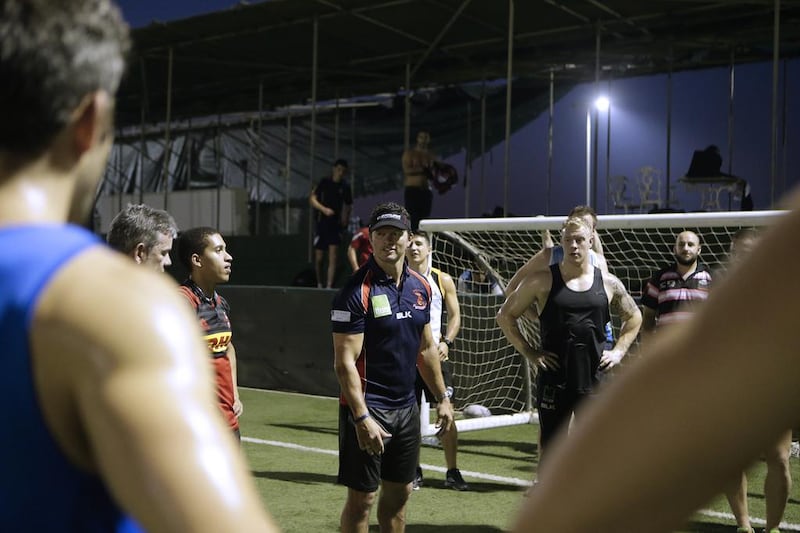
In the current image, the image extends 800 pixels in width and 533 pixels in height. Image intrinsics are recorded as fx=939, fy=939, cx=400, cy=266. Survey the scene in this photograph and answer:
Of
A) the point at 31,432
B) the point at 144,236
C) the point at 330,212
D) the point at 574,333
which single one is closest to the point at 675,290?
the point at 574,333

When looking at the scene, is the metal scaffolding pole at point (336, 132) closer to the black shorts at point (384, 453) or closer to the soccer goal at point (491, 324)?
the soccer goal at point (491, 324)

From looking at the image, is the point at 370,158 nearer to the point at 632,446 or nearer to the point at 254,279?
the point at 254,279

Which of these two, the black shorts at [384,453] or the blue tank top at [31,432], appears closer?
the blue tank top at [31,432]

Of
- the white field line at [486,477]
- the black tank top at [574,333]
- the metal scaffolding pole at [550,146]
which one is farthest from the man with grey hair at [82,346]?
the metal scaffolding pole at [550,146]

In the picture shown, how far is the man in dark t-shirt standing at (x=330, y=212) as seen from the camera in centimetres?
1653

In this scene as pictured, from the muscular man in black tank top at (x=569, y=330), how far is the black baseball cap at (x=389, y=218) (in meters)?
1.50

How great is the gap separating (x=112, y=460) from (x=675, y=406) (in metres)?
0.58

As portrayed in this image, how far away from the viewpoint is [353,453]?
5332mm

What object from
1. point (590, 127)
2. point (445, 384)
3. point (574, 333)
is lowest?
point (445, 384)

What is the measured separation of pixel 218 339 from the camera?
5598 millimetres

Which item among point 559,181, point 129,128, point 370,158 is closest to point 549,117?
point 559,181

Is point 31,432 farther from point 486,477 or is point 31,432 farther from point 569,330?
point 486,477

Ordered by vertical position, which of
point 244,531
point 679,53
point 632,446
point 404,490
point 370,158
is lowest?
point 404,490

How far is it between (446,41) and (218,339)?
13.6m
